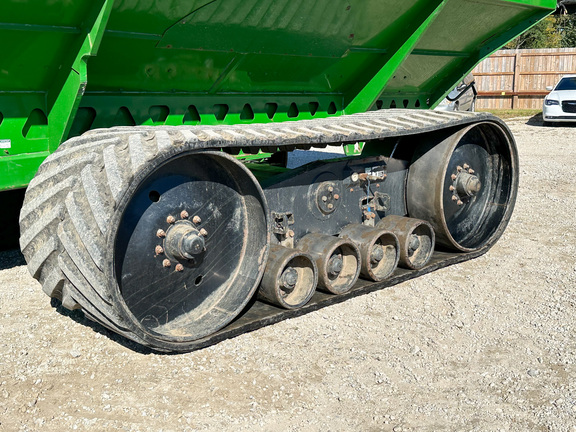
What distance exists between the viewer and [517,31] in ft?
20.8

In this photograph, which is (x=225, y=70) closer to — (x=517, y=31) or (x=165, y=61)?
(x=165, y=61)

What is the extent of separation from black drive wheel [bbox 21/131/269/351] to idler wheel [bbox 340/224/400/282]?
85 centimetres

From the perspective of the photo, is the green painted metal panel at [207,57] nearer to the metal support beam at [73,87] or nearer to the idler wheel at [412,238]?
the metal support beam at [73,87]

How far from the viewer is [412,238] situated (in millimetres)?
4758

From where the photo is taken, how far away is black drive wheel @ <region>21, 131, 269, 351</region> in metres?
3.01

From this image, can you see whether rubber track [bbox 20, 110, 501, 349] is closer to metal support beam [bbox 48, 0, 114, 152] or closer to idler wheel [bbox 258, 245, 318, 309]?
metal support beam [bbox 48, 0, 114, 152]

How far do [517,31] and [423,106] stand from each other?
1.17 m

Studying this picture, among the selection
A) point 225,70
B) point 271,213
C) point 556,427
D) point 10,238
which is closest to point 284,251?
point 271,213

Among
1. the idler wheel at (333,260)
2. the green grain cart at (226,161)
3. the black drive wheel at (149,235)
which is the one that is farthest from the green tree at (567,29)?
the black drive wheel at (149,235)

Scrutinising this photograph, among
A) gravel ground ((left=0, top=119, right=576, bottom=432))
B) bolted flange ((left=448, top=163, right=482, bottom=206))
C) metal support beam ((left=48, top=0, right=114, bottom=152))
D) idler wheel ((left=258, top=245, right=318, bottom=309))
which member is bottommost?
gravel ground ((left=0, top=119, right=576, bottom=432))

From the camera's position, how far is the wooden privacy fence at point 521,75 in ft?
65.7

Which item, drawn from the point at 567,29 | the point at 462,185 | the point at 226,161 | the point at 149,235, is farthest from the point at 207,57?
the point at 567,29

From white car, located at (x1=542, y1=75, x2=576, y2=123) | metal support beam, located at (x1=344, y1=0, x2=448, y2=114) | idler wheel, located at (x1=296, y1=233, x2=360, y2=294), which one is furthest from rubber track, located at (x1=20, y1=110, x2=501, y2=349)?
white car, located at (x1=542, y1=75, x2=576, y2=123)

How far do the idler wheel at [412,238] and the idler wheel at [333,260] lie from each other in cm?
49
